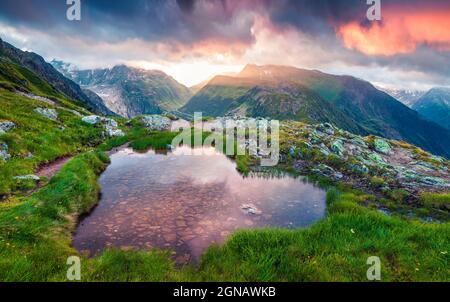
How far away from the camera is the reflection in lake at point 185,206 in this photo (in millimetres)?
12648

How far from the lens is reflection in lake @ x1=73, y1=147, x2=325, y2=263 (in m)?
12.6

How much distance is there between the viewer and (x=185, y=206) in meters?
16.5

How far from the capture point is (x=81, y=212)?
15.1 metres

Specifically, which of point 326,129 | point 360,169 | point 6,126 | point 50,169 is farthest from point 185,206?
point 326,129

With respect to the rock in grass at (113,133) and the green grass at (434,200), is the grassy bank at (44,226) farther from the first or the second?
the rock in grass at (113,133)

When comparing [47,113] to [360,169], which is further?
[47,113]

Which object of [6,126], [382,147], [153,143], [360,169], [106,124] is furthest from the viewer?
[106,124]

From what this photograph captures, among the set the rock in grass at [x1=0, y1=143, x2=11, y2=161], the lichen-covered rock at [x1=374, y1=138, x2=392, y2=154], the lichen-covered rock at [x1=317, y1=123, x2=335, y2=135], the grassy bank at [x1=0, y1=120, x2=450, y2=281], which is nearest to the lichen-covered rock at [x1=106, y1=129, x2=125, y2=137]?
the rock in grass at [x1=0, y1=143, x2=11, y2=161]

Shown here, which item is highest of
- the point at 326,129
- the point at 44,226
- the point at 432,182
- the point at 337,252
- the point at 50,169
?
the point at 326,129

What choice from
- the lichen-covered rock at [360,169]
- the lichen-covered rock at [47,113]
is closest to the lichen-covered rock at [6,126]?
the lichen-covered rock at [47,113]

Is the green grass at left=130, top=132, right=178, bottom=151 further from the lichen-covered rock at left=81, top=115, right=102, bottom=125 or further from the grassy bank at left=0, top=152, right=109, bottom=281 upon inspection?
the grassy bank at left=0, top=152, right=109, bottom=281

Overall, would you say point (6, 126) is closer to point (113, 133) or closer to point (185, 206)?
point (113, 133)
